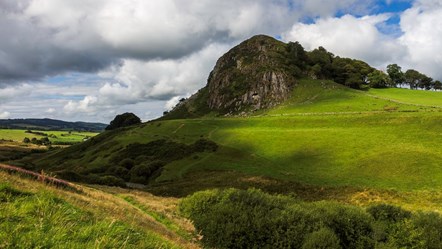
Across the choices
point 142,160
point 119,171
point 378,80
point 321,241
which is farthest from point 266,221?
point 378,80

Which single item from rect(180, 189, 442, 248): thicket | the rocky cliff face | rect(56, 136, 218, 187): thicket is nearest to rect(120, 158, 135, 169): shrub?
rect(56, 136, 218, 187): thicket

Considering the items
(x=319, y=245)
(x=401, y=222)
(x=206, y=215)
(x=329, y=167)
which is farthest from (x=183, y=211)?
(x=329, y=167)

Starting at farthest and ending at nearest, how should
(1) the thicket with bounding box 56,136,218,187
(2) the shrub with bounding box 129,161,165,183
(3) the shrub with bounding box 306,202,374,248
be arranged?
1. (1) the thicket with bounding box 56,136,218,187
2. (2) the shrub with bounding box 129,161,165,183
3. (3) the shrub with bounding box 306,202,374,248

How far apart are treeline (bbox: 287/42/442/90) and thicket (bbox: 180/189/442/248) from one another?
486ft

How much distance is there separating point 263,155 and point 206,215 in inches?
2115

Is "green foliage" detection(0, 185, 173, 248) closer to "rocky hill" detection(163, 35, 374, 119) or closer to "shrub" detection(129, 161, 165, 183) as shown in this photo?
"shrub" detection(129, 161, 165, 183)

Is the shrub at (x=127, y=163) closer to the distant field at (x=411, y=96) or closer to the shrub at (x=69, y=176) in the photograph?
the shrub at (x=69, y=176)

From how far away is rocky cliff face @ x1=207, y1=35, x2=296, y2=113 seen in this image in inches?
6486

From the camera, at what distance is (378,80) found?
174125mm

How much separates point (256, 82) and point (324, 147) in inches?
3981

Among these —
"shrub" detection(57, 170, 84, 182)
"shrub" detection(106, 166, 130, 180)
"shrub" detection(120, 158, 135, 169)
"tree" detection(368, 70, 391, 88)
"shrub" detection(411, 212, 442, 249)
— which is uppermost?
"tree" detection(368, 70, 391, 88)

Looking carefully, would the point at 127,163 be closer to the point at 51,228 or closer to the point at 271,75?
the point at 51,228

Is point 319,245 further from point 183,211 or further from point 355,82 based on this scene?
point 355,82

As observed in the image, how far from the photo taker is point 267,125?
109 metres
